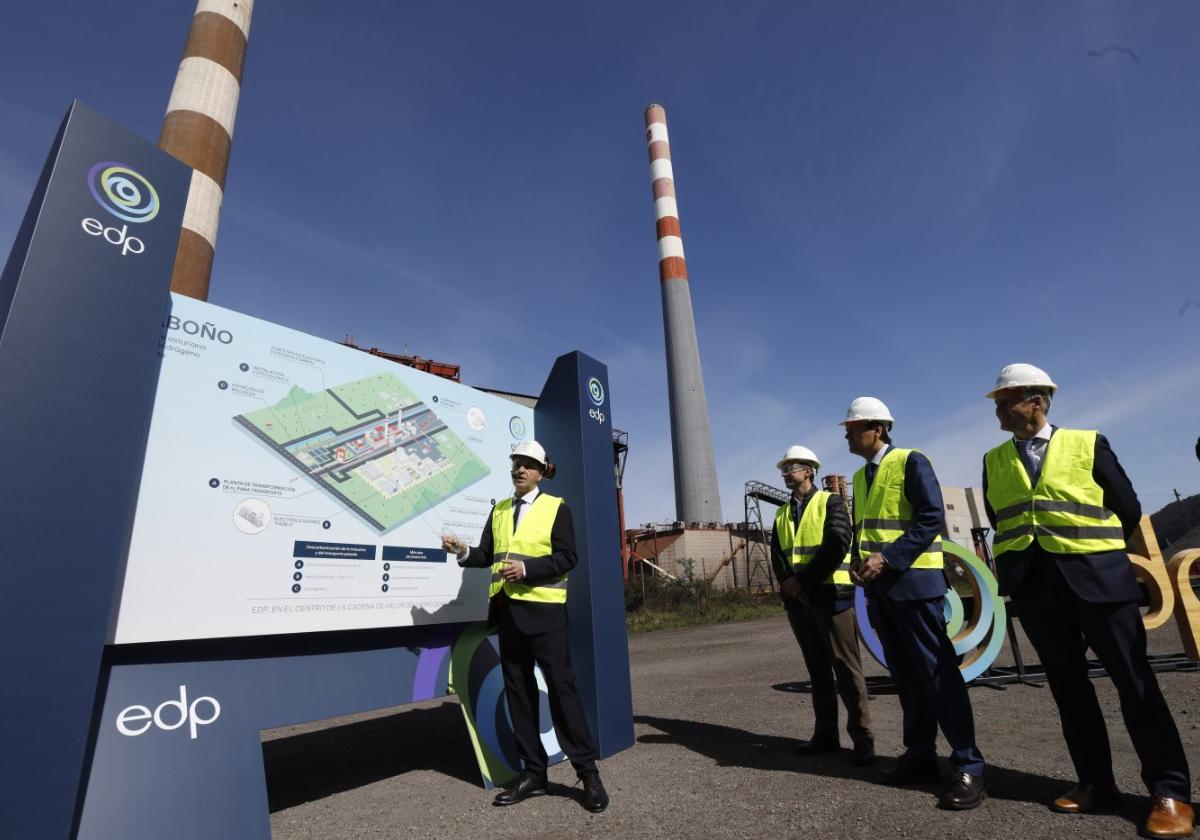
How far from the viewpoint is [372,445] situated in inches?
151

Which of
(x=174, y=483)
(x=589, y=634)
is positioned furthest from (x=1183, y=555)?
(x=174, y=483)

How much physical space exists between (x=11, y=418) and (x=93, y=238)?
864 millimetres

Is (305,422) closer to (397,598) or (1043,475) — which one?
(397,598)

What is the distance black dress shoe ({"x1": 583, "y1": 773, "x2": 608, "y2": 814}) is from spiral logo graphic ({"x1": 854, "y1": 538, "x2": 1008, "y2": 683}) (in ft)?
12.9

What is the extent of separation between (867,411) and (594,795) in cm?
286

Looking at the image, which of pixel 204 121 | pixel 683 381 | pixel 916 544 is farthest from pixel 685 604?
pixel 204 121

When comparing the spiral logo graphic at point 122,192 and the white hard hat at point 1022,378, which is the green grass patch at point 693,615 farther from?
the spiral logo graphic at point 122,192

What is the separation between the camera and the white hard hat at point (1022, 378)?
3.06 metres

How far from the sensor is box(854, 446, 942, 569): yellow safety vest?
3.46 metres

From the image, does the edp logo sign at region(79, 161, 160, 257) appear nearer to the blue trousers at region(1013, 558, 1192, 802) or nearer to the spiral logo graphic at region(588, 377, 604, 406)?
the spiral logo graphic at region(588, 377, 604, 406)

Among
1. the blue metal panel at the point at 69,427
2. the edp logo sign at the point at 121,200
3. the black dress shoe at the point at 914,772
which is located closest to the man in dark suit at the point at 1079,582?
the black dress shoe at the point at 914,772

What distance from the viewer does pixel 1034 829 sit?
2615 mm

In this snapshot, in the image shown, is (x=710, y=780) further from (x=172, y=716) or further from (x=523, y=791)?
(x=172, y=716)

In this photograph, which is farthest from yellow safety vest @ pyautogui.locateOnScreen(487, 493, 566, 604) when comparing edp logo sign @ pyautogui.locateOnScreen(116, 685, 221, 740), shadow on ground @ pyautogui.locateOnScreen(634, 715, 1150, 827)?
shadow on ground @ pyautogui.locateOnScreen(634, 715, 1150, 827)
